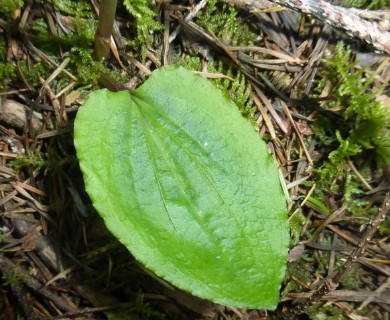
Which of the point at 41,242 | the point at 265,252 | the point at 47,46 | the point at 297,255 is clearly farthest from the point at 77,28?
the point at 297,255

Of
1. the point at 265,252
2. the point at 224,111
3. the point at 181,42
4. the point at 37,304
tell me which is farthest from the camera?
the point at 181,42

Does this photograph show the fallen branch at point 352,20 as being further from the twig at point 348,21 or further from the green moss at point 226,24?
the green moss at point 226,24

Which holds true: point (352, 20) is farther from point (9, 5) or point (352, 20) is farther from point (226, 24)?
point (9, 5)

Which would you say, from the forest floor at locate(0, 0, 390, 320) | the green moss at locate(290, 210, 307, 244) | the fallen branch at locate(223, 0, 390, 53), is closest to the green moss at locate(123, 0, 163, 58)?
the forest floor at locate(0, 0, 390, 320)

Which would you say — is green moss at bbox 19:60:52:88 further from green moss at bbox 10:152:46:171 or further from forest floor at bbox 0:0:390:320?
green moss at bbox 10:152:46:171

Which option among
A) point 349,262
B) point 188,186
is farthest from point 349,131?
point 188,186

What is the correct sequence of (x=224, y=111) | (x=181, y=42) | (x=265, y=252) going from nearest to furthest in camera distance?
(x=265, y=252) → (x=224, y=111) → (x=181, y=42)

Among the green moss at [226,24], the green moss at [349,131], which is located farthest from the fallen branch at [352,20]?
the green moss at [226,24]

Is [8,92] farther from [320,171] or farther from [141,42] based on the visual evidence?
[320,171]
